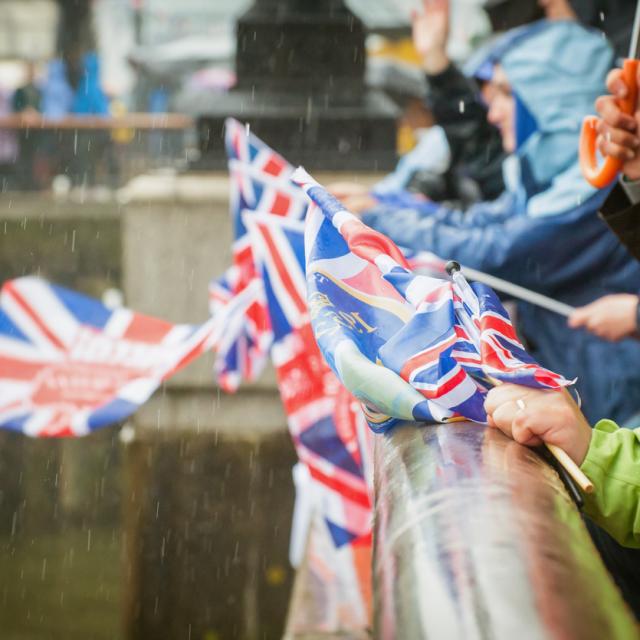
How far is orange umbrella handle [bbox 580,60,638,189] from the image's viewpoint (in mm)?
2732

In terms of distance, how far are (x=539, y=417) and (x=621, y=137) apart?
1.39 m

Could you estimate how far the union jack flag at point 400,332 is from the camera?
1.72 meters

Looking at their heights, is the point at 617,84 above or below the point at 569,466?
Result: above

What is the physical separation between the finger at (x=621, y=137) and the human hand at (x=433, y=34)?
2599 mm

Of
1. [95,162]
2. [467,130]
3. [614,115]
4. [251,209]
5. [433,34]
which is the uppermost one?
[614,115]

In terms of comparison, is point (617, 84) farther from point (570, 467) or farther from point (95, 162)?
point (95, 162)

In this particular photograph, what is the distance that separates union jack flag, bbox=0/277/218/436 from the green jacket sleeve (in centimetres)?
300

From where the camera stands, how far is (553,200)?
4.12 meters

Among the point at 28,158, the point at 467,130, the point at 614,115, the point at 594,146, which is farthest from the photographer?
the point at 28,158

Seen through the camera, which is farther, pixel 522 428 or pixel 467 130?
pixel 467 130

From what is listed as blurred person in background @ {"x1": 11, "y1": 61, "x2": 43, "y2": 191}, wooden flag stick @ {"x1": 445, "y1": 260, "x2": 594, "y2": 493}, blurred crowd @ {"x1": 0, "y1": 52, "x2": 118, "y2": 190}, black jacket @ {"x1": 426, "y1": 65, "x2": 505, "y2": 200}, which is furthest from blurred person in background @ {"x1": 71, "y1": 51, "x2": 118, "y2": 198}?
wooden flag stick @ {"x1": 445, "y1": 260, "x2": 594, "y2": 493}

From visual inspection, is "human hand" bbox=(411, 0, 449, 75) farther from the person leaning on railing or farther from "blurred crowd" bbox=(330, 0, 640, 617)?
the person leaning on railing

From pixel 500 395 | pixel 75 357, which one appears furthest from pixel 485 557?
pixel 75 357

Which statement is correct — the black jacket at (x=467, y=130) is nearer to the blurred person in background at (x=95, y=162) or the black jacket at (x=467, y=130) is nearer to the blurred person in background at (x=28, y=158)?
the blurred person in background at (x=28, y=158)
